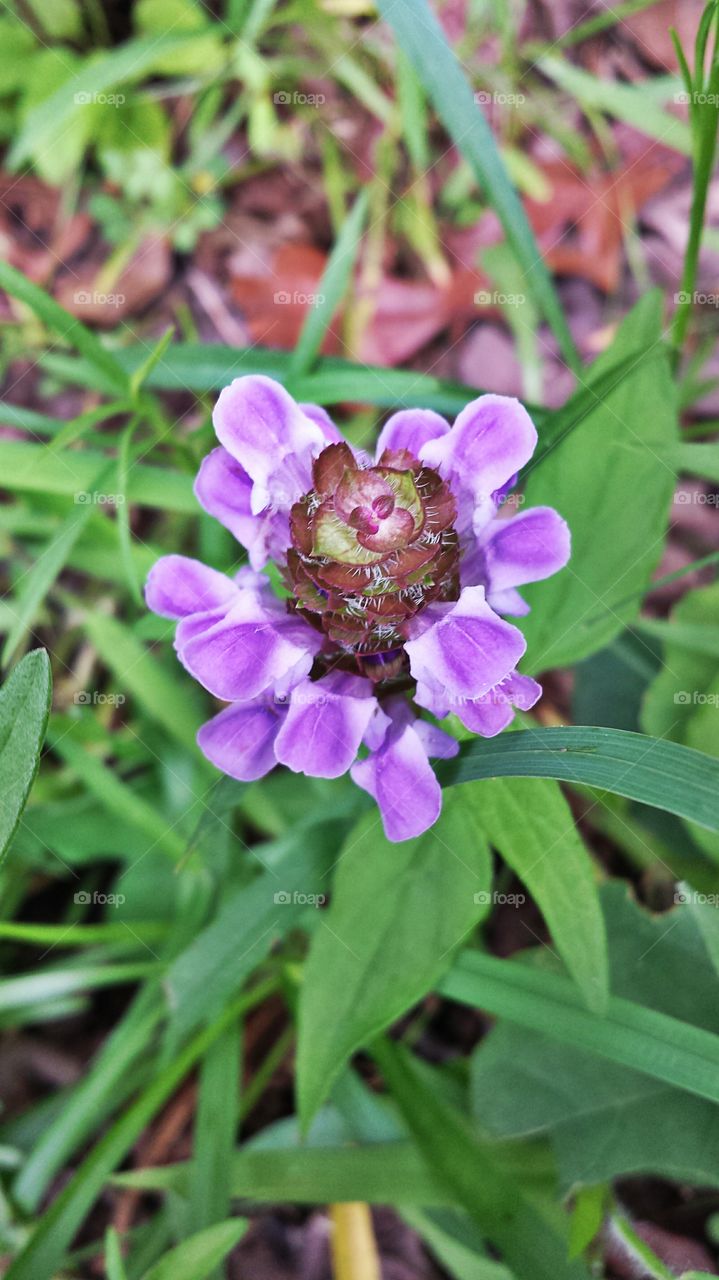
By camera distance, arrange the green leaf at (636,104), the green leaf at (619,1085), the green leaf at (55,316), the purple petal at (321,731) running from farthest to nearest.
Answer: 1. the green leaf at (636,104)
2. the green leaf at (55,316)
3. the green leaf at (619,1085)
4. the purple petal at (321,731)

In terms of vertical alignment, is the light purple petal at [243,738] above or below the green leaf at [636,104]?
below

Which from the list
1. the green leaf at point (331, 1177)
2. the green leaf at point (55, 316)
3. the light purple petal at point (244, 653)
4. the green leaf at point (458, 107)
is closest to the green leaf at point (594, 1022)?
the green leaf at point (331, 1177)

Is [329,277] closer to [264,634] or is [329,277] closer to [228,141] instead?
[264,634]

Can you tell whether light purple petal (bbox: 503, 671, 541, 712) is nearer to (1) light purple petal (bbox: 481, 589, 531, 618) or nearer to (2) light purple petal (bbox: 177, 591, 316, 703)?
(1) light purple petal (bbox: 481, 589, 531, 618)

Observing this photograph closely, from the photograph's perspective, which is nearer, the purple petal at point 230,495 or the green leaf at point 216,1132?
the purple petal at point 230,495

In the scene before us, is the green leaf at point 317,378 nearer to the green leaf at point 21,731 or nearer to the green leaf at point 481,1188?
the green leaf at point 21,731

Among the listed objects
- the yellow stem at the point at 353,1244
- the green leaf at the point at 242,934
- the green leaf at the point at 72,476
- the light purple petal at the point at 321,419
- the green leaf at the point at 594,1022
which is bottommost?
the yellow stem at the point at 353,1244

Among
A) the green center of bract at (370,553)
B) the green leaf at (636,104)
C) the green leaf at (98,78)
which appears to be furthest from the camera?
the green leaf at (636,104)

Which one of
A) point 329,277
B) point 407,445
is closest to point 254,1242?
point 407,445
